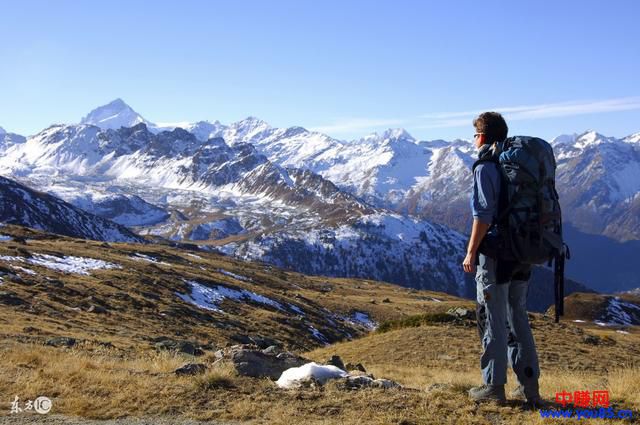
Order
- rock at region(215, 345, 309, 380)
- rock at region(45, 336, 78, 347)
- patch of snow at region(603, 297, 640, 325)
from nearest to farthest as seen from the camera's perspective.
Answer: rock at region(215, 345, 309, 380), rock at region(45, 336, 78, 347), patch of snow at region(603, 297, 640, 325)

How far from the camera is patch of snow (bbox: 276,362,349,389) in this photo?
9766mm

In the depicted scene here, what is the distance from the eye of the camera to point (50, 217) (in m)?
173

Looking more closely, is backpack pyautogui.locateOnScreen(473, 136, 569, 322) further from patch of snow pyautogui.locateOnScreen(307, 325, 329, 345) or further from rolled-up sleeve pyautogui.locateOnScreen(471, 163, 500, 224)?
patch of snow pyautogui.locateOnScreen(307, 325, 329, 345)

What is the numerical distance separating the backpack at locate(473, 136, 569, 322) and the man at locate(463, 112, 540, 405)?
10 cm

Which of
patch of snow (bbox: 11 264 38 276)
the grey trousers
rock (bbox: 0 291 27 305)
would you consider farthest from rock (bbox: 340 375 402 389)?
patch of snow (bbox: 11 264 38 276)

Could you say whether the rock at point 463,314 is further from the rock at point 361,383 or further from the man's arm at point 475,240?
the man's arm at point 475,240

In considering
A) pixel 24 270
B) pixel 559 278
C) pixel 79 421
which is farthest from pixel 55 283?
pixel 559 278

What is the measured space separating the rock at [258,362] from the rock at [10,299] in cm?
1830

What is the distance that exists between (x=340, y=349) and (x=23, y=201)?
17748cm

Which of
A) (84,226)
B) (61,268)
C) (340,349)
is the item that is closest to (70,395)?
(340,349)

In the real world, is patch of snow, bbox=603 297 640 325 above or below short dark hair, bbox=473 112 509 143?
below

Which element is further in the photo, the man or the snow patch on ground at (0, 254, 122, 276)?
the snow patch on ground at (0, 254, 122, 276)

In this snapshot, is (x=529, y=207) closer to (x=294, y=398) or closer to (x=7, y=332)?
(x=294, y=398)

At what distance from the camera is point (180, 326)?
31.1 metres
